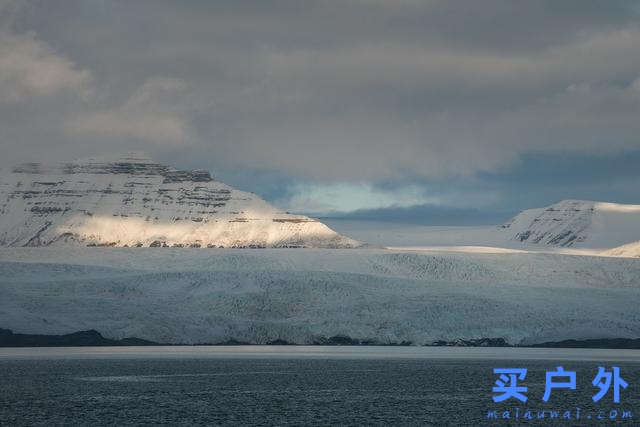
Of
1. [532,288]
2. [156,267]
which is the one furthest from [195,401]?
[156,267]

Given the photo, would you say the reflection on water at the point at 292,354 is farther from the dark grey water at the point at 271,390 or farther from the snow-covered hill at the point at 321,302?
the snow-covered hill at the point at 321,302

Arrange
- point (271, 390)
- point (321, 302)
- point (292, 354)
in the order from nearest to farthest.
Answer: point (271, 390)
point (292, 354)
point (321, 302)

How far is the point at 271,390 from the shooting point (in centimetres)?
5906

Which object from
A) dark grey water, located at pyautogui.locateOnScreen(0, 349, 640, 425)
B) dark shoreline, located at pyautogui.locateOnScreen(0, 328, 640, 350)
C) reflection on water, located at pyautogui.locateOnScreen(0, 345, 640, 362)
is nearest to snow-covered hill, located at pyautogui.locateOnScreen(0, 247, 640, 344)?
dark shoreline, located at pyautogui.locateOnScreen(0, 328, 640, 350)

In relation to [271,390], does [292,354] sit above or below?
above

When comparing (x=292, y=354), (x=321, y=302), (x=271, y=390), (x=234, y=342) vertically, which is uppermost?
(x=321, y=302)

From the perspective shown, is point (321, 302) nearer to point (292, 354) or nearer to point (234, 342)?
point (234, 342)

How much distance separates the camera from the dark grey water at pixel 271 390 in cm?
4647

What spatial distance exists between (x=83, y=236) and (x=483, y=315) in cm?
11475

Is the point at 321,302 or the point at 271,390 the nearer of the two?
the point at 271,390

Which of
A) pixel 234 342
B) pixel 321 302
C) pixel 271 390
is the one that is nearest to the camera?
pixel 271 390

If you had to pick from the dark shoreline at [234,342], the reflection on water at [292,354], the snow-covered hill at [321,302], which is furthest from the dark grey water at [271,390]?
the snow-covered hill at [321,302]

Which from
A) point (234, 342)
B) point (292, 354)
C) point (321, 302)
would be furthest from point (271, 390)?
point (321, 302)

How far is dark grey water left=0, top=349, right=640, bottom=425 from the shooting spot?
46469 millimetres
